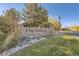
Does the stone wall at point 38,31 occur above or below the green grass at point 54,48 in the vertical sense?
above

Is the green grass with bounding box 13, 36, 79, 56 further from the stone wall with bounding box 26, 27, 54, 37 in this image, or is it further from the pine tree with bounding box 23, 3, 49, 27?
the pine tree with bounding box 23, 3, 49, 27

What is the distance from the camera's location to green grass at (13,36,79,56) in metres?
1.83

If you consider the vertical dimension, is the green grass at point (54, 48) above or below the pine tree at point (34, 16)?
below

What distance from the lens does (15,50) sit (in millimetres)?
1854

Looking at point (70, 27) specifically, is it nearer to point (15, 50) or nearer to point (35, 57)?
point (35, 57)

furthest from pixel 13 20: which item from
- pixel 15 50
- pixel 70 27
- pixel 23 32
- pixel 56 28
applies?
pixel 70 27

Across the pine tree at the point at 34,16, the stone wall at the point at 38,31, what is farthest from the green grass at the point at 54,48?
the pine tree at the point at 34,16

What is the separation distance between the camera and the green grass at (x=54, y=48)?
5.99ft

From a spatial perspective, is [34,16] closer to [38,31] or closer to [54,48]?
[38,31]

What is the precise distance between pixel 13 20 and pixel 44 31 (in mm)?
282

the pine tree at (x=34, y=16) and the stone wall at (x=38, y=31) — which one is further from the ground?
the pine tree at (x=34, y=16)

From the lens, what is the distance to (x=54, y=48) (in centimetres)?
184

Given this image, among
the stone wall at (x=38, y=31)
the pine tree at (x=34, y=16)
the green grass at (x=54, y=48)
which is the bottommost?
the green grass at (x=54, y=48)

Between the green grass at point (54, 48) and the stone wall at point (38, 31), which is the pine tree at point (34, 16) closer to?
the stone wall at point (38, 31)
